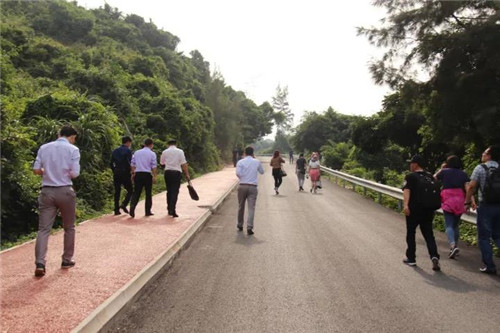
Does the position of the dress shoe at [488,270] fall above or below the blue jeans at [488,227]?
below

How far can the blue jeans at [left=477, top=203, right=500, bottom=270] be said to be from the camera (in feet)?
21.6

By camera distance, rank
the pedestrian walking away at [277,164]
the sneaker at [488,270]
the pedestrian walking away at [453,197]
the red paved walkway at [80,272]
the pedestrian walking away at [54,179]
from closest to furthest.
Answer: the red paved walkway at [80,272] < the pedestrian walking away at [54,179] < the sneaker at [488,270] < the pedestrian walking away at [453,197] < the pedestrian walking away at [277,164]

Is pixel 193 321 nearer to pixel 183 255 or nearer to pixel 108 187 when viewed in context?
pixel 183 255

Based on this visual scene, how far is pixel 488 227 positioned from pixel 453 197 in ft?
3.33

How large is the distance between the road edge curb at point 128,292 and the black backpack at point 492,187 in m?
5.09

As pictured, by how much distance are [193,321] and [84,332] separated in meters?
1.09

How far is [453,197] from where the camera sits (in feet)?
24.9

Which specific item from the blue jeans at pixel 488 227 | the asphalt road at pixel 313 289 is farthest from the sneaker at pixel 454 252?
the blue jeans at pixel 488 227

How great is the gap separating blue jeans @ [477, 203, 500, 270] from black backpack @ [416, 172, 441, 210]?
756 mm

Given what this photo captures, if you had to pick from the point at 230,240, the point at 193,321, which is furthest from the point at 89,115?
the point at 193,321

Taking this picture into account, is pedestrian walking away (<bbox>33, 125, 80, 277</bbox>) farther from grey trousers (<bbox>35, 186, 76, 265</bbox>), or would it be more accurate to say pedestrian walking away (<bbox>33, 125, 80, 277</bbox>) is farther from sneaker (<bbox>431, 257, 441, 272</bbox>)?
sneaker (<bbox>431, 257, 441, 272</bbox>)

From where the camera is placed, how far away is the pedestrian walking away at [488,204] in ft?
21.5

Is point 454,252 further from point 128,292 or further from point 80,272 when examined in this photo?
point 80,272

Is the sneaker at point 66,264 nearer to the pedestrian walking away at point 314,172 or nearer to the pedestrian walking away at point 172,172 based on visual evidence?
the pedestrian walking away at point 172,172
